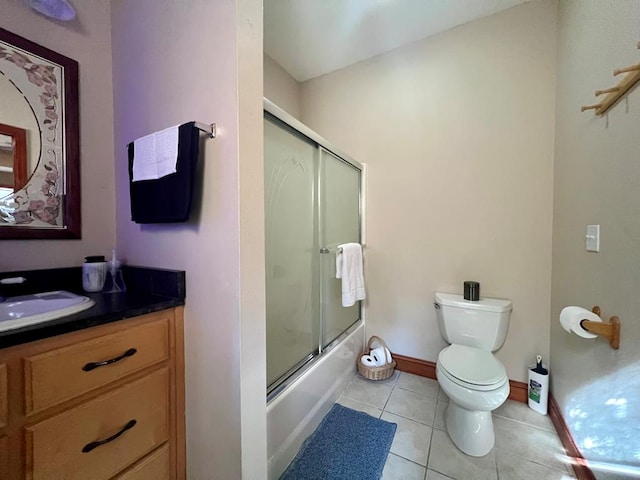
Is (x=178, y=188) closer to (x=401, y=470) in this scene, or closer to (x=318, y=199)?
(x=318, y=199)

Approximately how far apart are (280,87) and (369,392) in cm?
262

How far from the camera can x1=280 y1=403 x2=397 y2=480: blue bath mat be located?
3.77ft

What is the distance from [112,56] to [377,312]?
238 cm

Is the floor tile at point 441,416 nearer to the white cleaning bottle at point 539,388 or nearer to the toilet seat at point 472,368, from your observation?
the toilet seat at point 472,368

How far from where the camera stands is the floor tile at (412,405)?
151cm

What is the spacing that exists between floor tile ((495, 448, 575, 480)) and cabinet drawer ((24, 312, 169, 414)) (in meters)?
1.64

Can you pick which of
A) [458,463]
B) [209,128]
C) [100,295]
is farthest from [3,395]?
[458,463]

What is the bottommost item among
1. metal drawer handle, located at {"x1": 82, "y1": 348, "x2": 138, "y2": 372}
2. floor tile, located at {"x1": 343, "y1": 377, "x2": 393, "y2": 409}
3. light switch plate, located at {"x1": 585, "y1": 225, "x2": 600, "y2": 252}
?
floor tile, located at {"x1": 343, "y1": 377, "x2": 393, "y2": 409}

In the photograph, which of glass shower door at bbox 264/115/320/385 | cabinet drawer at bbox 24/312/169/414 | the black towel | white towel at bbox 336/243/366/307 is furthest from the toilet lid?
the black towel

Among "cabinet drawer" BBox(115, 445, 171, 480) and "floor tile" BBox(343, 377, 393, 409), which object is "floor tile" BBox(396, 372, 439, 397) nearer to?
"floor tile" BBox(343, 377, 393, 409)

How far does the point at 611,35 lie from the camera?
0.98 meters

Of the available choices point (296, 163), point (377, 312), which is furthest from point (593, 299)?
point (296, 163)

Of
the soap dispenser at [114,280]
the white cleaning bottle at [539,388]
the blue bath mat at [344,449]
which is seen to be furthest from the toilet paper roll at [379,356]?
the soap dispenser at [114,280]

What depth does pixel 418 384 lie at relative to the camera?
6.04 feet
